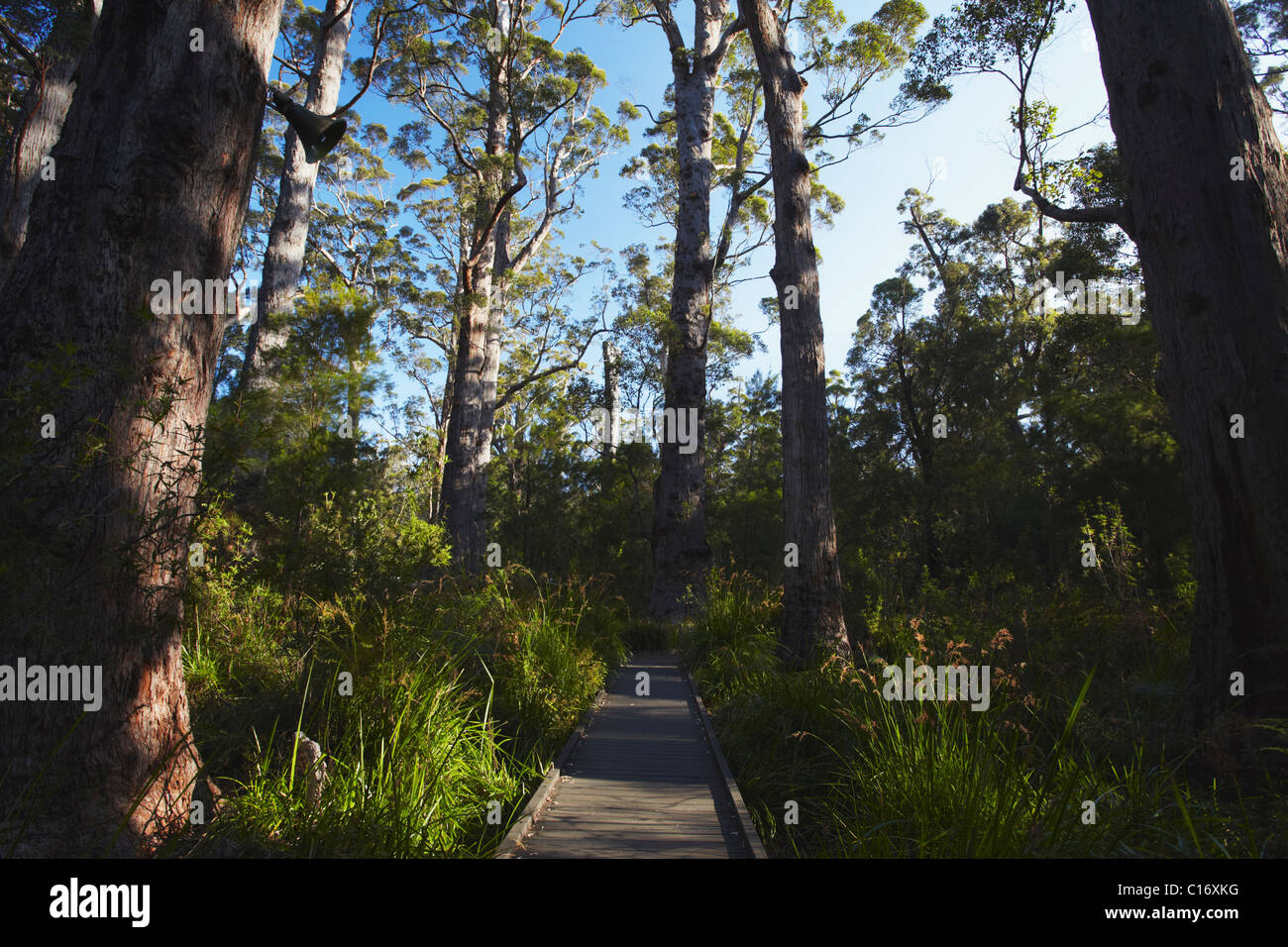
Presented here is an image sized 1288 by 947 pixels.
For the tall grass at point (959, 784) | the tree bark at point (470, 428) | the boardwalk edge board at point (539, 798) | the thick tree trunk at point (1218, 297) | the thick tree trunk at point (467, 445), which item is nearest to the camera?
the tall grass at point (959, 784)

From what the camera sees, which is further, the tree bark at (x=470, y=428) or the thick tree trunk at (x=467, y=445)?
the thick tree trunk at (x=467, y=445)

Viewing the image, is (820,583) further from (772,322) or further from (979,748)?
(772,322)

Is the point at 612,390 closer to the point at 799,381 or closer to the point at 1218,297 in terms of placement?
the point at 799,381

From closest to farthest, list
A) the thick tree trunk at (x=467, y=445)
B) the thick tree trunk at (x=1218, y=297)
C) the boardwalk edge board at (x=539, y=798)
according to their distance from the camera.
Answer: the boardwalk edge board at (x=539, y=798), the thick tree trunk at (x=1218, y=297), the thick tree trunk at (x=467, y=445)

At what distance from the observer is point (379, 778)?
3.24 m

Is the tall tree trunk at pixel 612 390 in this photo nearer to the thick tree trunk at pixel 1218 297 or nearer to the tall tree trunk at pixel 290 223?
the tall tree trunk at pixel 290 223

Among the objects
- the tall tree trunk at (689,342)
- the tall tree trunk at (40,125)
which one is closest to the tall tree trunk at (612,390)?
the tall tree trunk at (689,342)

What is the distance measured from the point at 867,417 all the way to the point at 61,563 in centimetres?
1864

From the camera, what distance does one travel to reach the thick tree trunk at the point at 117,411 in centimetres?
256

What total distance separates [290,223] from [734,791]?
12368 mm

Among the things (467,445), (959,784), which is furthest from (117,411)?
(467,445)

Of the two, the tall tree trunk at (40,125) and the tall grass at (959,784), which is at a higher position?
the tall tree trunk at (40,125)

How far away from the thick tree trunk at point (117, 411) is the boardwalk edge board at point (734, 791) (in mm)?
2608

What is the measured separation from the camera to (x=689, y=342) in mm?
13336
